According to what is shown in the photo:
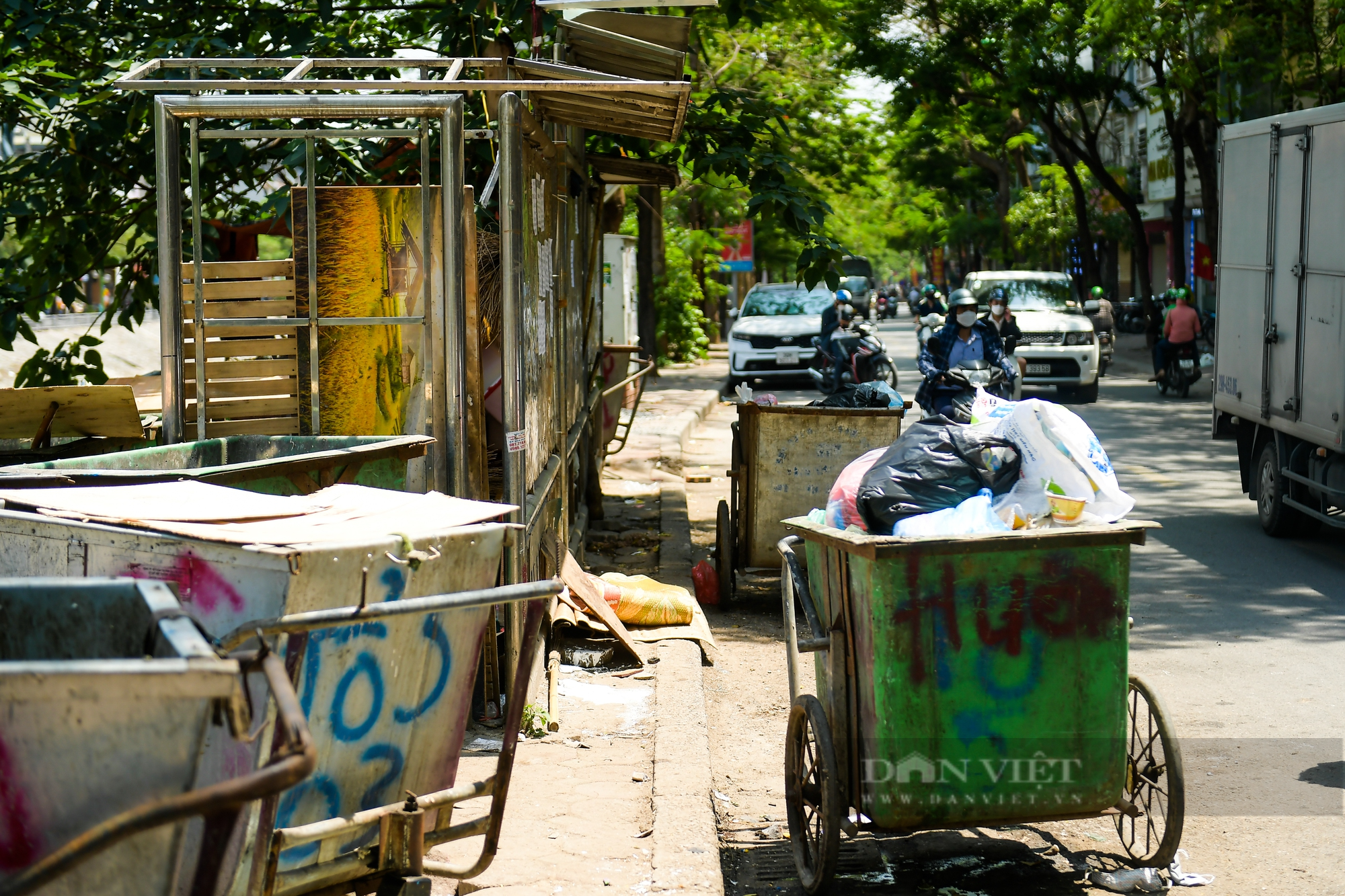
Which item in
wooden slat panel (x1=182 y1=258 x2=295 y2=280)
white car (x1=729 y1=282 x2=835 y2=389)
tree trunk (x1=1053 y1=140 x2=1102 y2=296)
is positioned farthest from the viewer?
tree trunk (x1=1053 y1=140 x2=1102 y2=296)

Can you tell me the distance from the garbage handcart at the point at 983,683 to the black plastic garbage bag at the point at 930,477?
29 cm

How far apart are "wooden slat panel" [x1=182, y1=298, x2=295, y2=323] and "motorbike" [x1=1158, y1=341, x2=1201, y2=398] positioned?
57.5 ft

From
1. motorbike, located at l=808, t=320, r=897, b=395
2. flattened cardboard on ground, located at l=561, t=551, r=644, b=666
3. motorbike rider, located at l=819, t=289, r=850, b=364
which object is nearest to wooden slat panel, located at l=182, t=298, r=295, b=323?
flattened cardboard on ground, located at l=561, t=551, r=644, b=666

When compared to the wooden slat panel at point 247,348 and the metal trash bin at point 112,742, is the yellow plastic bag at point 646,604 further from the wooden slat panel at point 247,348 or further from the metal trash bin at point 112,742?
the metal trash bin at point 112,742

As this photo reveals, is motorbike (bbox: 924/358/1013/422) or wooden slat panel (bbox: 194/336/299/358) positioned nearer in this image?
wooden slat panel (bbox: 194/336/299/358)

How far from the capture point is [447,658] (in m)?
3.42

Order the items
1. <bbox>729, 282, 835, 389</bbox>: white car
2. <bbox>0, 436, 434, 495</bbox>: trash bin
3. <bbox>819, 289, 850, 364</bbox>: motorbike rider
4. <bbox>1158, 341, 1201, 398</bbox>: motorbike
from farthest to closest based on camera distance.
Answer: <bbox>729, 282, 835, 389</bbox>: white car
<bbox>1158, 341, 1201, 398</bbox>: motorbike
<bbox>819, 289, 850, 364</bbox>: motorbike rider
<bbox>0, 436, 434, 495</bbox>: trash bin

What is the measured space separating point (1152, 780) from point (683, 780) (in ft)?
5.41

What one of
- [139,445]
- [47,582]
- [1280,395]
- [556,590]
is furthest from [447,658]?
[1280,395]

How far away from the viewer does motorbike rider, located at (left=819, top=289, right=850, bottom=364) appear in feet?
48.7

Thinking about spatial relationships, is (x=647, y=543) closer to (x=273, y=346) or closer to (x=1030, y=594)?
(x=273, y=346)

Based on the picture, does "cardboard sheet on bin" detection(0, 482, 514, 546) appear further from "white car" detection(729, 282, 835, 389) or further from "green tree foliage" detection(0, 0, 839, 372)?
"white car" detection(729, 282, 835, 389)

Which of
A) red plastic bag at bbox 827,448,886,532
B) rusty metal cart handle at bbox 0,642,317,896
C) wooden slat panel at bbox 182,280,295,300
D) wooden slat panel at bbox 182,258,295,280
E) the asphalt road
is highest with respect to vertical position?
wooden slat panel at bbox 182,258,295,280

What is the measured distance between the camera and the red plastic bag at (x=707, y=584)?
7.99 meters
